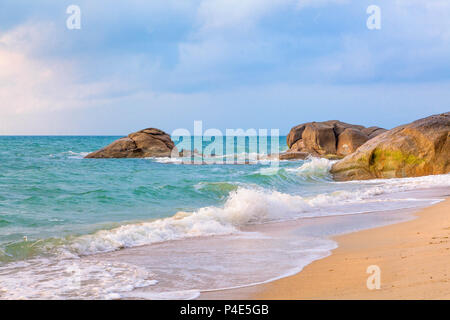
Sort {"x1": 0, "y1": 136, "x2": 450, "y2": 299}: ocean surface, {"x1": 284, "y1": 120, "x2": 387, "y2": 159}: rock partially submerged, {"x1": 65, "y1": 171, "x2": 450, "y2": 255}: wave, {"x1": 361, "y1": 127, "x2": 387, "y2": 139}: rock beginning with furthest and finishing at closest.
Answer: {"x1": 361, "y1": 127, "x2": 387, "y2": 139}: rock, {"x1": 284, "y1": 120, "x2": 387, "y2": 159}: rock partially submerged, {"x1": 65, "y1": 171, "x2": 450, "y2": 255}: wave, {"x1": 0, "y1": 136, "x2": 450, "y2": 299}: ocean surface

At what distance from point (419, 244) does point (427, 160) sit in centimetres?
1371

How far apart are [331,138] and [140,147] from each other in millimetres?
14742

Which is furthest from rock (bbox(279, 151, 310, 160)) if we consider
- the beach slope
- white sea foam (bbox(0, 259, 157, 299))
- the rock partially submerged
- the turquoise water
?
white sea foam (bbox(0, 259, 157, 299))

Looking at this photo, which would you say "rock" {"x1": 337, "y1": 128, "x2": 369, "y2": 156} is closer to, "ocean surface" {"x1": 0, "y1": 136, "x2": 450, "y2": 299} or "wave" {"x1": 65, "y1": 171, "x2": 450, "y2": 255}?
"ocean surface" {"x1": 0, "y1": 136, "x2": 450, "y2": 299}

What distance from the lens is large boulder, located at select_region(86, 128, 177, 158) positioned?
3344 cm

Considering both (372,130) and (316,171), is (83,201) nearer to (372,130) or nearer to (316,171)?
(316,171)

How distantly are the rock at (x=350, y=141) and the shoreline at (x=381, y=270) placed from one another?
82.0 feet

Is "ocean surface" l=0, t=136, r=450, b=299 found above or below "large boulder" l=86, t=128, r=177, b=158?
below

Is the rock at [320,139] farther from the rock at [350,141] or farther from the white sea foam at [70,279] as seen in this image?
the white sea foam at [70,279]

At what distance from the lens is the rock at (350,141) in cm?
3181

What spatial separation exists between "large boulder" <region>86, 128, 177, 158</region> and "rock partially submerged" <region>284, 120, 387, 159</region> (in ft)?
32.0
